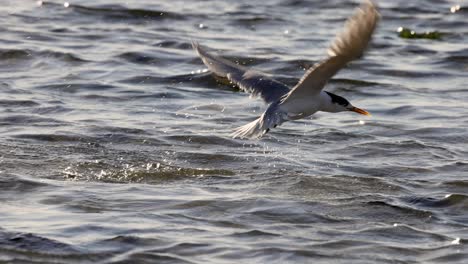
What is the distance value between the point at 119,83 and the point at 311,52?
8.61ft

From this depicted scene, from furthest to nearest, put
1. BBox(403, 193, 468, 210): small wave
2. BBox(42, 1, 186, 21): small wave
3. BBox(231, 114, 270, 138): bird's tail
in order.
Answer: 1. BBox(42, 1, 186, 21): small wave
2. BBox(403, 193, 468, 210): small wave
3. BBox(231, 114, 270, 138): bird's tail

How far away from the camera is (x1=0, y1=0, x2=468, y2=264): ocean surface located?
6648 millimetres

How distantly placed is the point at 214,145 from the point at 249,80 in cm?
93

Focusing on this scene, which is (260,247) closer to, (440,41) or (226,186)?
(226,186)

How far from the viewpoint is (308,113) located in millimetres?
7961

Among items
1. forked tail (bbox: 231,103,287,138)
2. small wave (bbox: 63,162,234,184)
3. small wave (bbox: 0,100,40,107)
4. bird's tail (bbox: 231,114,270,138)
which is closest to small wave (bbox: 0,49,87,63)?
small wave (bbox: 0,100,40,107)

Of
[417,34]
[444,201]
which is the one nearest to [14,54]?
[417,34]

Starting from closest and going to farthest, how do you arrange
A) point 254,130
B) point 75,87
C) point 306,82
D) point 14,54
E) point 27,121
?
1. point 254,130
2. point 306,82
3. point 27,121
4. point 75,87
5. point 14,54

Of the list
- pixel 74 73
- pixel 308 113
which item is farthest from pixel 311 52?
pixel 308 113

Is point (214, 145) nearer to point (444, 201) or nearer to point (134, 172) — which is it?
point (134, 172)

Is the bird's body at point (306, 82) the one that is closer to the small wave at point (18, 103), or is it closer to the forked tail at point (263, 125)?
the forked tail at point (263, 125)

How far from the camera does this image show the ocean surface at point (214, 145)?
21.8ft

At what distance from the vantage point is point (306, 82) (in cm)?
763

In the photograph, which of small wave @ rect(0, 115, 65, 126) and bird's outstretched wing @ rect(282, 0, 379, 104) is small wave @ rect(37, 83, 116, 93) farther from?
bird's outstretched wing @ rect(282, 0, 379, 104)
